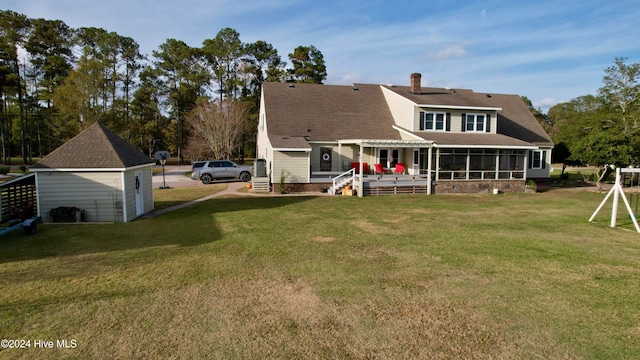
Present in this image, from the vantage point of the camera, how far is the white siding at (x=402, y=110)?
2442cm

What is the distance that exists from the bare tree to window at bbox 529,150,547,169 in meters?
27.3

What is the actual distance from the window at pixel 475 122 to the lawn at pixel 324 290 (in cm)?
1371

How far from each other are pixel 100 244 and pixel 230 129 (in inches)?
1172

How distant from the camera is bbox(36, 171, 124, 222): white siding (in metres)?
13.1

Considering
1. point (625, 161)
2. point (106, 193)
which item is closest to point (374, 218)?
point (106, 193)

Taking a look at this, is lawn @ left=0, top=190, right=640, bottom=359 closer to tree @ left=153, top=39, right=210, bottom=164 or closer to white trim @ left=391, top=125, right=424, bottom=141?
white trim @ left=391, top=125, right=424, bottom=141

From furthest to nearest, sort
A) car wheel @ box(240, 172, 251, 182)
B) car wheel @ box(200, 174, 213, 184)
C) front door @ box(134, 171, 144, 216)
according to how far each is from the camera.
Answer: car wheel @ box(240, 172, 251, 182)
car wheel @ box(200, 174, 213, 184)
front door @ box(134, 171, 144, 216)

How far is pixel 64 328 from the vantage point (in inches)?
209

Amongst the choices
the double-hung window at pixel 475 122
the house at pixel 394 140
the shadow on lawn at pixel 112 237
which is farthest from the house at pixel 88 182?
the double-hung window at pixel 475 122

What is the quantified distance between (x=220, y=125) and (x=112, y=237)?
94.6 ft

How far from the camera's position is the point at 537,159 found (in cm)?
2789

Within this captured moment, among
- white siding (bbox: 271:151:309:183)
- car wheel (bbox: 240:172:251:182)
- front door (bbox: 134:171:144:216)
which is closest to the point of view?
front door (bbox: 134:171:144:216)

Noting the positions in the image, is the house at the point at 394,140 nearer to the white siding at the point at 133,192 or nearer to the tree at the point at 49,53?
the white siding at the point at 133,192

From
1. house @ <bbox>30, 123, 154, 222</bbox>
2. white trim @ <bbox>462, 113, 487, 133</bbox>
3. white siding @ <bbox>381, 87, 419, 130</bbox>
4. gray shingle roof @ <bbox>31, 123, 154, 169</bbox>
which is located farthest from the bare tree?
house @ <bbox>30, 123, 154, 222</bbox>
